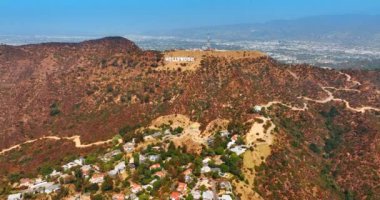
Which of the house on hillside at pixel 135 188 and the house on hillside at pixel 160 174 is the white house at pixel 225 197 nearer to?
the house on hillside at pixel 160 174

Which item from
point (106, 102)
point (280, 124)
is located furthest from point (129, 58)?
point (280, 124)

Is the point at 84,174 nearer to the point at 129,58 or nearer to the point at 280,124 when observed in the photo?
the point at 280,124

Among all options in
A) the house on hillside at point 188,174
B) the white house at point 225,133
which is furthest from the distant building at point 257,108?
the house on hillside at point 188,174

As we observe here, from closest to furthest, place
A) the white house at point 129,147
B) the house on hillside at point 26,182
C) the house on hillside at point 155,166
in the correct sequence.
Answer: the house on hillside at point 155,166
the house on hillside at point 26,182
the white house at point 129,147

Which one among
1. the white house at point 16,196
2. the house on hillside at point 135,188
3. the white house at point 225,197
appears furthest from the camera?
the white house at point 16,196

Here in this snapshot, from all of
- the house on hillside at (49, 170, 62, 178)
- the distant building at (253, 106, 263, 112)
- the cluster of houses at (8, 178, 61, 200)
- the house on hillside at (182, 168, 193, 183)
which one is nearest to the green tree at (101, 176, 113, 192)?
the cluster of houses at (8, 178, 61, 200)

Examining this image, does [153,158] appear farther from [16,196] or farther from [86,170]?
[16,196]

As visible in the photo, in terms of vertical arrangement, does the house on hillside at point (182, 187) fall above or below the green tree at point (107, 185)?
above
